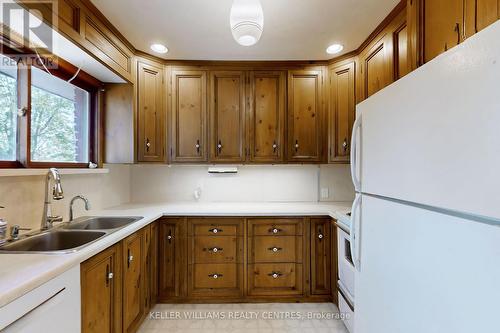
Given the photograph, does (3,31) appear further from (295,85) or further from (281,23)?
(295,85)

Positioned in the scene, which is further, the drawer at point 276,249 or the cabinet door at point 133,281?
the drawer at point 276,249

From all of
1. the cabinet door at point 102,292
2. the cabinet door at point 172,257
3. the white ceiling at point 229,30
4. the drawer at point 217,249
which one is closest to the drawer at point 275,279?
the drawer at point 217,249

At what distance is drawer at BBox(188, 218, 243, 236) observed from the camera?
2320 millimetres

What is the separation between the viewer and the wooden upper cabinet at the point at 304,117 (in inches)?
101

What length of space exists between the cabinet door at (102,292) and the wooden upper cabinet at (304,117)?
5.92ft

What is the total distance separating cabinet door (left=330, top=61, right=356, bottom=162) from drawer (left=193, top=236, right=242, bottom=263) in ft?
4.35

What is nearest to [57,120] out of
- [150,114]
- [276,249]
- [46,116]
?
[46,116]

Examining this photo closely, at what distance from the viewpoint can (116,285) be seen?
1568 mm

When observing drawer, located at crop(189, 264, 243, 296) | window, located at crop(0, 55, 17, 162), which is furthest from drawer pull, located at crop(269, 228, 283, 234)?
window, located at crop(0, 55, 17, 162)

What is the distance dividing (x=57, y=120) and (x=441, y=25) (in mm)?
2549

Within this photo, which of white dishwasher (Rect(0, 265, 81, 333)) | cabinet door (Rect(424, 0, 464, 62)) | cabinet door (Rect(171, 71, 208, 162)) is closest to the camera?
white dishwasher (Rect(0, 265, 81, 333))

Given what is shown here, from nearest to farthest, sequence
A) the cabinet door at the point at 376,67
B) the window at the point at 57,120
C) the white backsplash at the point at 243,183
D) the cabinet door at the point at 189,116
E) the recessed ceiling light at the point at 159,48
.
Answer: the window at the point at 57,120 → the cabinet door at the point at 376,67 → the recessed ceiling light at the point at 159,48 → the cabinet door at the point at 189,116 → the white backsplash at the point at 243,183

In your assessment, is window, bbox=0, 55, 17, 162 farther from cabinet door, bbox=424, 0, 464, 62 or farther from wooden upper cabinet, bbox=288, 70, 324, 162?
cabinet door, bbox=424, 0, 464, 62

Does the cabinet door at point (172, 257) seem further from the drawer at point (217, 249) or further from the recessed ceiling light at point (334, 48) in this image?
the recessed ceiling light at point (334, 48)
